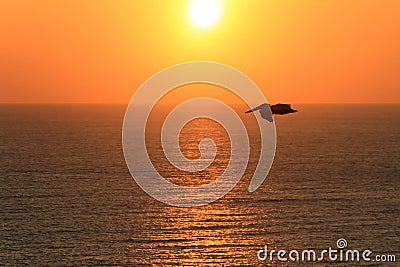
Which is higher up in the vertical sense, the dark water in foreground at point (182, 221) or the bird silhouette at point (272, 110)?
the bird silhouette at point (272, 110)

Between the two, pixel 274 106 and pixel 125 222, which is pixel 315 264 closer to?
pixel 125 222

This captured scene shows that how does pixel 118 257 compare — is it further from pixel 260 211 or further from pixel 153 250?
pixel 260 211

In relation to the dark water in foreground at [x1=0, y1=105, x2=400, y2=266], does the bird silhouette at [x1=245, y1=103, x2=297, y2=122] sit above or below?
above

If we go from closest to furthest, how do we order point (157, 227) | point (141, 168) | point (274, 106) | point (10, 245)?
point (274, 106) → point (10, 245) → point (157, 227) → point (141, 168)

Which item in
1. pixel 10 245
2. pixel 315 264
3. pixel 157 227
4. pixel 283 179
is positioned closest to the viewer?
pixel 315 264

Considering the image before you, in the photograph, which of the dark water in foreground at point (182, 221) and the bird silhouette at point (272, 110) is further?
the dark water in foreground at point (182, 221)

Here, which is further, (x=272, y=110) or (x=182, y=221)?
(x=182, y=221)

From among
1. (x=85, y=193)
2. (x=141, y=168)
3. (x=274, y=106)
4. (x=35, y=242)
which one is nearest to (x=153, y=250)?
(x=35, y=242)

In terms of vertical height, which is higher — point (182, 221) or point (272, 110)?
point (272, 110)

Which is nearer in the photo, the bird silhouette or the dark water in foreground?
the bird silhouette

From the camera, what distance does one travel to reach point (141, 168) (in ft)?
639

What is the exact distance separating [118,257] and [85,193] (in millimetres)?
52059

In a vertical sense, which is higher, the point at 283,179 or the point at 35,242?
the point at 283,179

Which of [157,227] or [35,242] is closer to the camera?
[35,242]
